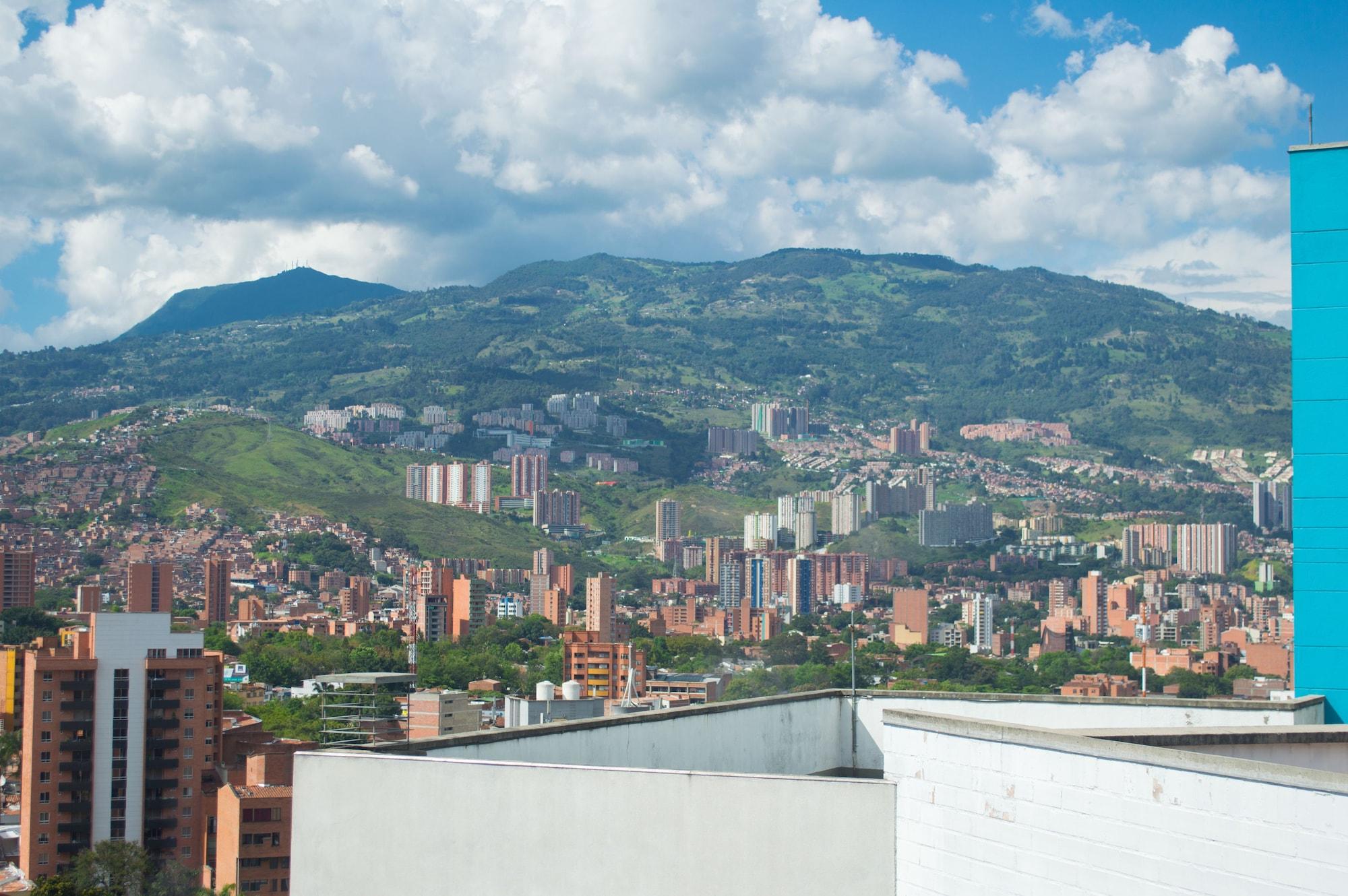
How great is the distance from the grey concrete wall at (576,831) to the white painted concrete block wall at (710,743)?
294 mm

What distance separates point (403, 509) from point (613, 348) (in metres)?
63.9

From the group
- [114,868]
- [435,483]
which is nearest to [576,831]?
[114,868]

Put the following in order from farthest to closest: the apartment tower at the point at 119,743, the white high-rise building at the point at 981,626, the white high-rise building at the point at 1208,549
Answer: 1. the white high-rise building at the point at 1208,549
2. the white high-rise building at the point at 981,626
3. the apartment tower at the point at 119,743

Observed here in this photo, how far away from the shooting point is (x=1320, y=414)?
21.7 ft

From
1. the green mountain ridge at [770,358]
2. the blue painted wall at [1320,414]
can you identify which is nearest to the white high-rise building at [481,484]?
the green mountain ridge at [770,358]

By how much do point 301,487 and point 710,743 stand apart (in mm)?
97501

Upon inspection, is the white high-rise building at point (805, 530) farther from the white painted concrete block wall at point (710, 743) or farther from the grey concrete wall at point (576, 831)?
the grey concrete wall at point (576, 831)

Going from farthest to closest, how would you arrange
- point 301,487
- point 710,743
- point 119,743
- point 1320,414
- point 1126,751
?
point 301,487
point 119,743
point 1320,414
point 710,743
point 1126,751

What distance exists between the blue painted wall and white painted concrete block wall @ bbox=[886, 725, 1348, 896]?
3178 millimetres

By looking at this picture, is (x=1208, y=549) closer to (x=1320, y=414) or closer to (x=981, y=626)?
(x=981, y=626)

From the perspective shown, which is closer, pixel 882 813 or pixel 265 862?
pixel 882 813

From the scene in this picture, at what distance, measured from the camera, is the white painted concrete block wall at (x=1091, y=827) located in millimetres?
3371

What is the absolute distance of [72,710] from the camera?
2470 cm

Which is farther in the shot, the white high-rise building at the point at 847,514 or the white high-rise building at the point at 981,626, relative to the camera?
the white high-rise building at the point at 847,514
